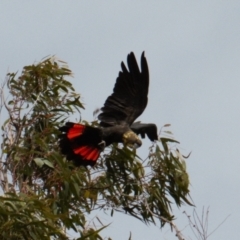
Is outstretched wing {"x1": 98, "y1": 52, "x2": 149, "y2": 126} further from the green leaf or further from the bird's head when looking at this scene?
the green leaf

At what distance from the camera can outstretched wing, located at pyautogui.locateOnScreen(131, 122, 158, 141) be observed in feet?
26.5

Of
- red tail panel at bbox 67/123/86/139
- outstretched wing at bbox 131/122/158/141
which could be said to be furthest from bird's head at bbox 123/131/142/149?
red tail panel at bbox 67/123/86/139

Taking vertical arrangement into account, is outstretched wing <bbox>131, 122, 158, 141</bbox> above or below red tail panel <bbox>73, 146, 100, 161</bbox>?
above

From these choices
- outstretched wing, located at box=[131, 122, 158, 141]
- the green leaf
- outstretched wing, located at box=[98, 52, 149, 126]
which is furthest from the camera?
outstretched wing, located at box=[131, 122, 158, 141]

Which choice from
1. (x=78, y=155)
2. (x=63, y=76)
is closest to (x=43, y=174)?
(x=78, y=155)

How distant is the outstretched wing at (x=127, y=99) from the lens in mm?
7703

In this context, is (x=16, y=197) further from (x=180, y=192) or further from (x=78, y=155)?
(x=180, y=192)

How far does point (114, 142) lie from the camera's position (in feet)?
25.5

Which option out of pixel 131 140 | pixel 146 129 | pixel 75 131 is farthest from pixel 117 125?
pixel 75 131

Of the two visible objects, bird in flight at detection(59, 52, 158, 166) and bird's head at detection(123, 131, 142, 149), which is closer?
bird in flight at detection(59, 52, 158, 166)

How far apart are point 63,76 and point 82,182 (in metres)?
0.86

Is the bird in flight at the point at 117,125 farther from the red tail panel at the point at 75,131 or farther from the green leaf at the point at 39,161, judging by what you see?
the green leaf at the point at 39,161

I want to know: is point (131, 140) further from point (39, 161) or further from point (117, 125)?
point (39, 161)

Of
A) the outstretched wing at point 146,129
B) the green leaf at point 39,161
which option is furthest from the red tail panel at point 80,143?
the outstretched wing at point 146,129
